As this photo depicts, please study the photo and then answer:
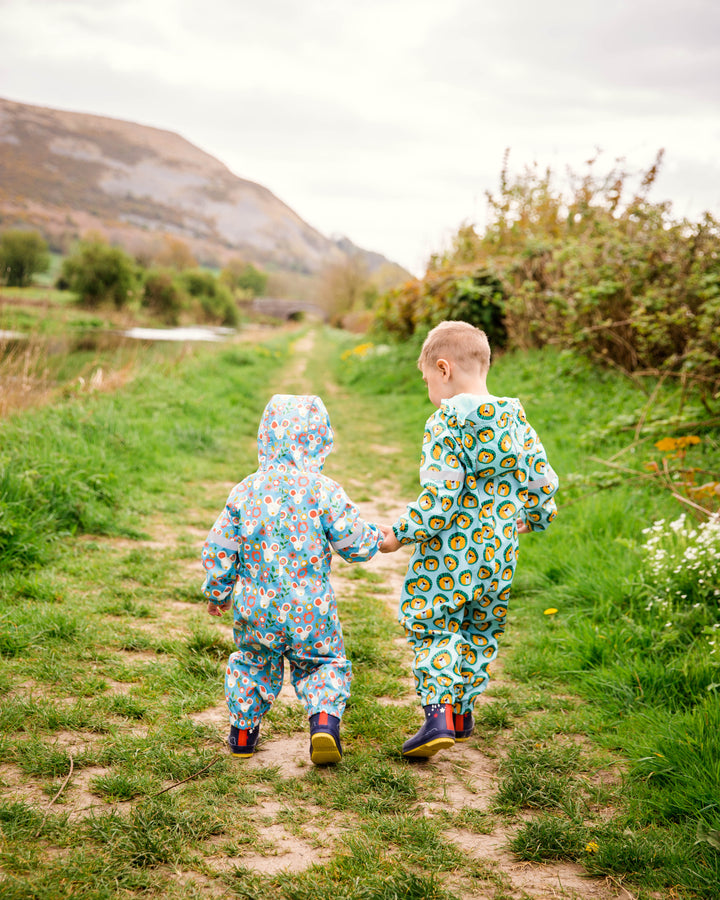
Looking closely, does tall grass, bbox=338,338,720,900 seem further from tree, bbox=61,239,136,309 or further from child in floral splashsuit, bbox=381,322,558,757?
tree, bbox=61,239,136,309

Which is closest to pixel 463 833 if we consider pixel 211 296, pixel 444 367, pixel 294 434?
pixel 294 434

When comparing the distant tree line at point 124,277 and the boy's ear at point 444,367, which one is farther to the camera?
the distant tree line at point 124,277

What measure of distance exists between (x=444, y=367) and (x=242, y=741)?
1.57 meters

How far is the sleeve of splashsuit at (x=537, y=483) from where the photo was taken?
8.02 ft

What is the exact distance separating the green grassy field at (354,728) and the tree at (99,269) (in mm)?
21869

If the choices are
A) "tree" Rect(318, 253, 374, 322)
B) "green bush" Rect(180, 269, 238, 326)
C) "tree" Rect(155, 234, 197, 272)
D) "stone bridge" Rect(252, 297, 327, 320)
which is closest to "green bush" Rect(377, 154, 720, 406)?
"tree" Rect(318, 253, 374, 322)

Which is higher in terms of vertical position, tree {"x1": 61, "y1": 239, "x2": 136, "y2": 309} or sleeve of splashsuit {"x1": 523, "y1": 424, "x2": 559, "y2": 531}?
tree {"x1": 61, "y1": 239, "x2": 136, "y2": 309}

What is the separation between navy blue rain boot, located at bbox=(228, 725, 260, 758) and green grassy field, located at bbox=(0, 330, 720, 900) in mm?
41

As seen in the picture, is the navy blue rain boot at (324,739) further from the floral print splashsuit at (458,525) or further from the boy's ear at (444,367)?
the boy's ear at (444,367)

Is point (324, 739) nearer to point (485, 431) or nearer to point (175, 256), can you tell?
point (485, 431)

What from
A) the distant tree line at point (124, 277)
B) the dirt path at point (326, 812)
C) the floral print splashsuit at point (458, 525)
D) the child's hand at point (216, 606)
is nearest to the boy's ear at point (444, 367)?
the floral print splashsuit at point (458, 525)

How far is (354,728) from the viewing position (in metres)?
2.63

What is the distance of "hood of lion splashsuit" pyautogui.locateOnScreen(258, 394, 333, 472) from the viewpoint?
7.91ft

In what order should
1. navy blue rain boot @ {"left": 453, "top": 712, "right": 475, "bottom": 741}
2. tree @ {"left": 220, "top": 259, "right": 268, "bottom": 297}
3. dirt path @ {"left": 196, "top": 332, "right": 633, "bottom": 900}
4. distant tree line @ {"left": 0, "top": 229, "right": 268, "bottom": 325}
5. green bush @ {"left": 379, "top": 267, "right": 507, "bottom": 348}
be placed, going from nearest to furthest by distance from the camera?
1. dirt path @ {"left": 196, "top": 332, "right": 633, "bottom": 900}
2. navy blue rain boot @ {"left": 453, "top": 712, "right": 475, "bottom": 741}
3. green bush @ {"left": 379, "top": 267, "right": 507, "bottom": 348}
4. distant tree line @ {"left": 0, "top": 229, "right": 268, "bottom": 325}
5. tree @ {"left": 220, "top": 259, "right": 268, "bottom": 297}
